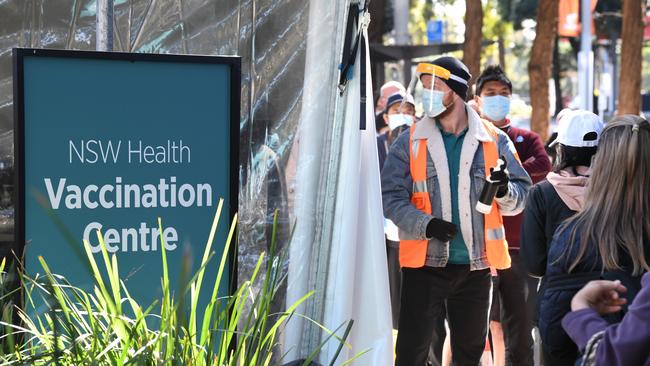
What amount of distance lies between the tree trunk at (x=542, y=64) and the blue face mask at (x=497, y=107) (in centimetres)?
1100

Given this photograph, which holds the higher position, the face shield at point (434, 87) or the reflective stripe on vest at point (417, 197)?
the face shield at point (434, 87)

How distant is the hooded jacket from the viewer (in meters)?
4.73

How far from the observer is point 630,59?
2138 cm

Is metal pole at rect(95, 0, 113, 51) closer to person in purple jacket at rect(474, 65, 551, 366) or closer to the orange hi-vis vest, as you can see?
the orange hi-vis vest

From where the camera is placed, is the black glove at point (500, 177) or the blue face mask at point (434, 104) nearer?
the black glove at point (500, 177)

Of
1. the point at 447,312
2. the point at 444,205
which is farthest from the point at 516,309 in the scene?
the point at 444,205

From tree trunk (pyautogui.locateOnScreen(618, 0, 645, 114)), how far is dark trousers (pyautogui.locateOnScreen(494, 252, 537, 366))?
14921 millimetres

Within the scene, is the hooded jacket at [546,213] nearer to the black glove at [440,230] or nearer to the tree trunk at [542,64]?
the black glove at [440,230]

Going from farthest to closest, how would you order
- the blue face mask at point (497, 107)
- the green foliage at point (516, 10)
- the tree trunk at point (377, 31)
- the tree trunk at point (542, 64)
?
1. the green foliage at point (516, 10)
2. the tree trunk at point (542, 64)
3. the tree trunk at point (377, 31)
4. the blue face mask at point (497, 107)

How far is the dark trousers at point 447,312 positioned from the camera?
5.78 metres

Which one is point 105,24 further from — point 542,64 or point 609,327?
point 542,64

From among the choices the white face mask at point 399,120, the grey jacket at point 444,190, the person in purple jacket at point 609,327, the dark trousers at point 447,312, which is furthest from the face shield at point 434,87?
the white face mask at point 399,120

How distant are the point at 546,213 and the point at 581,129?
1.35ft

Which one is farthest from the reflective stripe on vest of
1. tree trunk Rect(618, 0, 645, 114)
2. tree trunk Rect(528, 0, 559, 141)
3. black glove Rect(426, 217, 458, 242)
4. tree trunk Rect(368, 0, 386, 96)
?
tree trunk Rect(618, 0, 645, 114)
